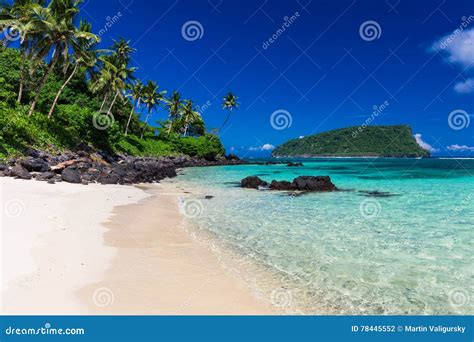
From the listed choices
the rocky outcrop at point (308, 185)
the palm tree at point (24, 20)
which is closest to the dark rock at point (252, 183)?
the rocky outcrop at point (308, 185)

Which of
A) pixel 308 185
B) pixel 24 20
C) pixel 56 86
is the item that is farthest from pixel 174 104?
pixel 308 185

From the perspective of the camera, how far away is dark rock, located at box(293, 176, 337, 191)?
2625cm

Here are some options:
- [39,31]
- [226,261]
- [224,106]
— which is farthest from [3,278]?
[224,106]

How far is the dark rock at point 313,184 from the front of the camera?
26.2 m

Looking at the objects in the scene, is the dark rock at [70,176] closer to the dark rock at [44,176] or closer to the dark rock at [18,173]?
the dark rock at [44,176]

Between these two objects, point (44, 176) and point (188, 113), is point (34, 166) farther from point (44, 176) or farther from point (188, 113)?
point (188, 113)

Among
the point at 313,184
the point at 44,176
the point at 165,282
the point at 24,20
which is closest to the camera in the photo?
the point at 165,282

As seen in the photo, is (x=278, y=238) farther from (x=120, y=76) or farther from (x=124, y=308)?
(x=120, y=76)

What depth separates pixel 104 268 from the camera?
6.78m

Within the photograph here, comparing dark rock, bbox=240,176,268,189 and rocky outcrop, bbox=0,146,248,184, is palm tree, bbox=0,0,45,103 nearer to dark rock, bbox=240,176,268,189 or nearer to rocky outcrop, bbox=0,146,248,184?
rocky outcrop, bbox=0,146,248,184

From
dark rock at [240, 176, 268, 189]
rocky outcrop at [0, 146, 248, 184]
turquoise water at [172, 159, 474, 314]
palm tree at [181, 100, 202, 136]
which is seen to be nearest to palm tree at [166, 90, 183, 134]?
palm tree at [181, 100, 202, 136]

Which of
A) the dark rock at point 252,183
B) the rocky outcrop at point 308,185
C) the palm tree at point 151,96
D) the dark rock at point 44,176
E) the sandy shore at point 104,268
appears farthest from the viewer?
the palm tree at point 151,96

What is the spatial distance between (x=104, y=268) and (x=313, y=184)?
21.4 m

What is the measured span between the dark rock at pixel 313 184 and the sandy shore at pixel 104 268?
1598cm
